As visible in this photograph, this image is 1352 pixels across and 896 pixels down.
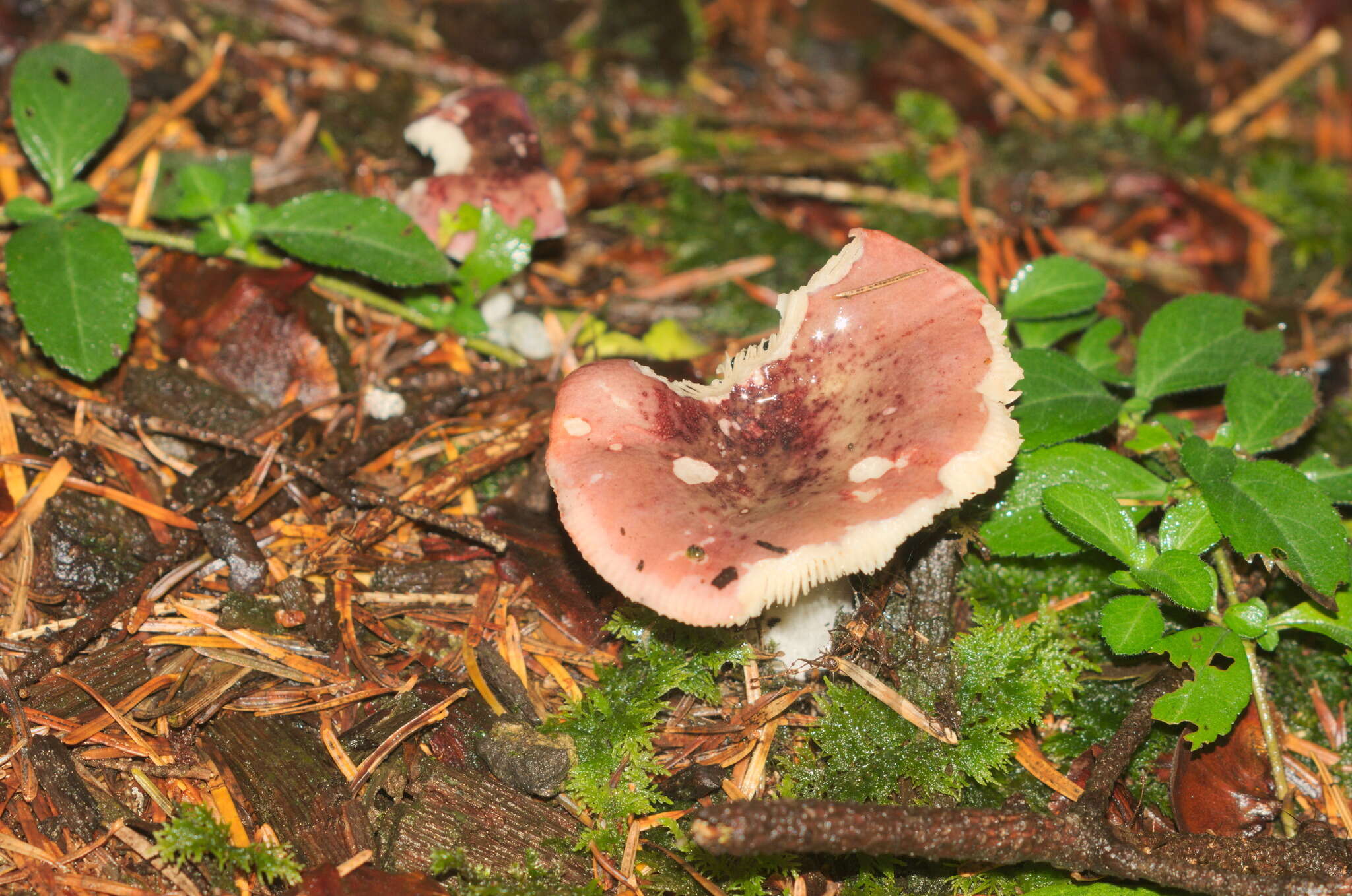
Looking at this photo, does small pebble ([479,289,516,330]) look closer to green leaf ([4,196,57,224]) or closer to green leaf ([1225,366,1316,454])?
green leaf ([4,196,57,224])

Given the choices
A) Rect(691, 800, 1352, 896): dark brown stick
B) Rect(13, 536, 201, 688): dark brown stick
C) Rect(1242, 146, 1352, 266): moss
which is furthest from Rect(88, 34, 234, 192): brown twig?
Rect(1242, 146, 1352, 266): moss

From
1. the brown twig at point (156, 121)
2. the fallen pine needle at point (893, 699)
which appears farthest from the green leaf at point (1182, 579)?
the brown twig at point (156, 121)

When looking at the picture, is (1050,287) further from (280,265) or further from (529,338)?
(280,265)

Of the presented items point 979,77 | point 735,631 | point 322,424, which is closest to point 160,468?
point 322,424

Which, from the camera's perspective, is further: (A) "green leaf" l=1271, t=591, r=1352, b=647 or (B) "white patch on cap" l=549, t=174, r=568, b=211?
(B) "white patch on cap" l=549, t=174, r=568, b=211

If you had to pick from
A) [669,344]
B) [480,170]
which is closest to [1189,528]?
[669,344]

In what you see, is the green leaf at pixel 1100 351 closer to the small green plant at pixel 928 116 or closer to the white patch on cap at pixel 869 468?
the white patch on cap at pixel 869 468
